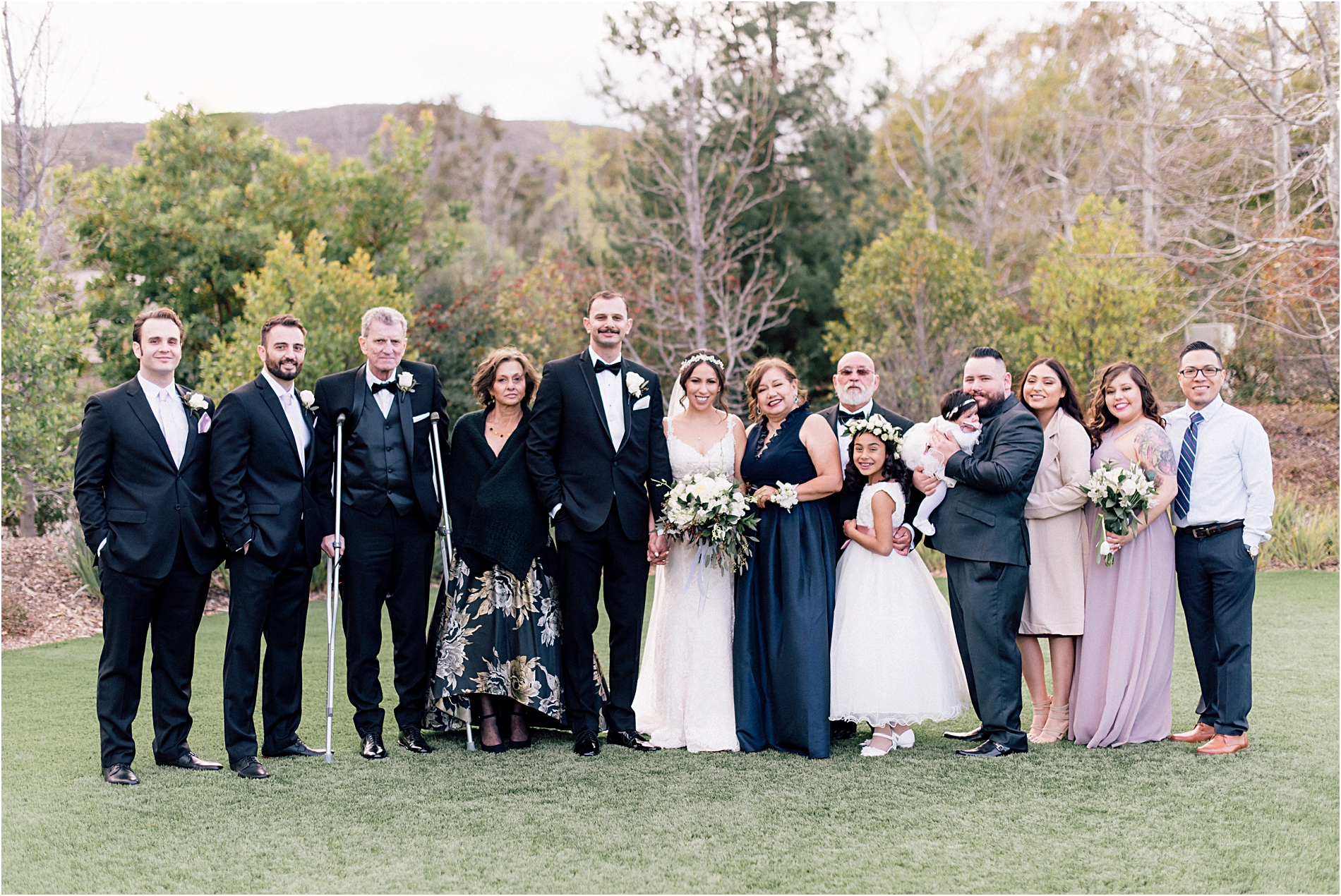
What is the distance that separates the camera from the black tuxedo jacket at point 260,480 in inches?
196

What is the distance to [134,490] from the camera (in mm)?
4855

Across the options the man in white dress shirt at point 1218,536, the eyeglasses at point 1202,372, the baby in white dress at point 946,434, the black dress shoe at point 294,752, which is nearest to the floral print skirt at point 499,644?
the black dress shoe at point 294,752

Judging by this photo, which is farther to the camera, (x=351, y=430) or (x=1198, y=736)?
(x=1198, y=736)

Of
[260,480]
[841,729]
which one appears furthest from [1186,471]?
[260,480]

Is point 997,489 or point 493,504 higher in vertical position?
point 997,489

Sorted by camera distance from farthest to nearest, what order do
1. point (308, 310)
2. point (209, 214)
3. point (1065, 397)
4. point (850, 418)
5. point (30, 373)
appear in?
1. point (209, 214)
2. point (308, 310)
3. point (30, 373)
4. point (850, 418)
5. point (1065, 397)

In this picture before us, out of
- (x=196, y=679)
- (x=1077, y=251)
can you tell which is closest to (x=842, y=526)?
(x=196, y=679)

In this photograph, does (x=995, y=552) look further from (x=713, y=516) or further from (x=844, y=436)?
(x=713, y=516)

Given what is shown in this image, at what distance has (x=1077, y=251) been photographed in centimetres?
1772

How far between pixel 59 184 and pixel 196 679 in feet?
31.2

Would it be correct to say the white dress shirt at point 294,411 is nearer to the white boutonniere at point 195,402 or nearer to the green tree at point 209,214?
the white boutonniere at point 195,402

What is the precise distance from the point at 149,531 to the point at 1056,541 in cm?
444

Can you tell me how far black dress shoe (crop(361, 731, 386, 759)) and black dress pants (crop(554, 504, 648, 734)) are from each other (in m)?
0.94

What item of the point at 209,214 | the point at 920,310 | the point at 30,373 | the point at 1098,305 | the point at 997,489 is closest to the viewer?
the point at 997,489
